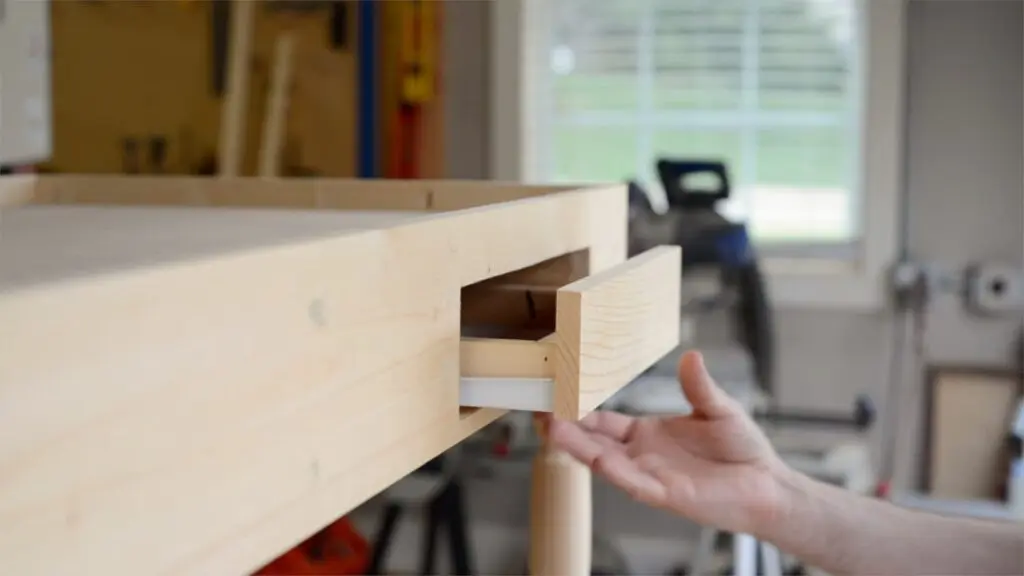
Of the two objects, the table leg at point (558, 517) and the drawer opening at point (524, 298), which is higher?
the drawer opening at point (524, 298)

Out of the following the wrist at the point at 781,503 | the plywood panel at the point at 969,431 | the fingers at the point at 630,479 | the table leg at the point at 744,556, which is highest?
the fingers at the point at 630,479

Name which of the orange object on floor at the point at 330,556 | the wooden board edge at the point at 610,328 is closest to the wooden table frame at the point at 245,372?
the wooden board edge at the point at 610,328

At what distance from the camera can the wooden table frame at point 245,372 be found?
0.38m

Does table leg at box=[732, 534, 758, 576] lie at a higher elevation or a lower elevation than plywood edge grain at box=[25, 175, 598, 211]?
lower

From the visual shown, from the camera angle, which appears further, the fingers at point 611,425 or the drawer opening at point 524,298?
the fingers at point 611,425

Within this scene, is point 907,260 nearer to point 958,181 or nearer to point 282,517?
point 958,181

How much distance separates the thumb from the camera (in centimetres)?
106

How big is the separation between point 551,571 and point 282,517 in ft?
1.60

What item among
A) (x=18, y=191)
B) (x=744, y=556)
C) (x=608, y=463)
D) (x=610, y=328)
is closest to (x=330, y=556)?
(x=744, y=556)

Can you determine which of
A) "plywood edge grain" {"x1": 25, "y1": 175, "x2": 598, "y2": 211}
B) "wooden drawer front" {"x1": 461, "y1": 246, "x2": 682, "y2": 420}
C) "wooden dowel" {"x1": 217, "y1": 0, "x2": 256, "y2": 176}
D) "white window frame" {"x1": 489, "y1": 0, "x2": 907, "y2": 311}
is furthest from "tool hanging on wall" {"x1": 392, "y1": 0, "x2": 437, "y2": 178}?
"wooden drawer front" {"x1": 461, "y1": 246, "x2": 682, "y2": 420}

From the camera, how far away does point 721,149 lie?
314 centimetres

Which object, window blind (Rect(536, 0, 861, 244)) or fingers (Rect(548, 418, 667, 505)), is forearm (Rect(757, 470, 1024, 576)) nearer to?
fingers (Rect(548, 418, 667, 505))

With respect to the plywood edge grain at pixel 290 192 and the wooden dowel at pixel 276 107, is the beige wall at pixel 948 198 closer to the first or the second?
the wooden dowel at pixel 276 107

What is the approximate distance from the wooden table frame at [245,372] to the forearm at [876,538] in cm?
35
